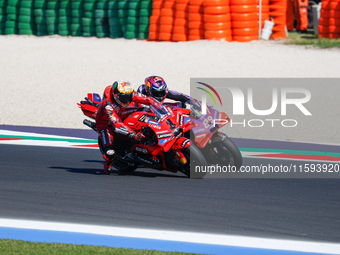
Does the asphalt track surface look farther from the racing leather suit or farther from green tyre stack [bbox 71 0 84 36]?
green tyre stack [bbox 71 0 84 36]

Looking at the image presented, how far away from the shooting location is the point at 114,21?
21.4 m

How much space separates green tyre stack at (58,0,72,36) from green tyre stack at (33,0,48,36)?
0.85 m

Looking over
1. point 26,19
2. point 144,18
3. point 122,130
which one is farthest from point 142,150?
point 26,19

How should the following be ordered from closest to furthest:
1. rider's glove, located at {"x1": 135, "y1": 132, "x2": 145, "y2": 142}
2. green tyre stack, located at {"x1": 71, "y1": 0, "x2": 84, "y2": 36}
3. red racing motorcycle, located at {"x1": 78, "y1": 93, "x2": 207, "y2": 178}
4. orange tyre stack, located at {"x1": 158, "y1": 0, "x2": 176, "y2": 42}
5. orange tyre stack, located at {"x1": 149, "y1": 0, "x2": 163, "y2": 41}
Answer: red racing motorcycle, located at {"x1": 78, "y1": 93, "x2": 207, "y2": 178} < rider's glove, located at {"x1": 135, "y1": 132, "x2": 145, "y2": 142} < orange tyre stack, located at {"x1": 158, "y1": 0, "x2": 176, "y2": 42} < orange tyre stack, located at {"x1": 149, "y1": 0, "x2": 163, "y2": 41} < green tyre stack, located at {"x1": 71, "y1": 0, "x2": 84, "y2": 36}

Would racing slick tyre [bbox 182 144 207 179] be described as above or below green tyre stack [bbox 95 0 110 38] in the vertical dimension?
below

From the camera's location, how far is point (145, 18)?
20297 mm

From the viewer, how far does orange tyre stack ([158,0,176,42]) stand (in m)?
18.9

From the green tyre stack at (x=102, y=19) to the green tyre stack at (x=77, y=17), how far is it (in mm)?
798

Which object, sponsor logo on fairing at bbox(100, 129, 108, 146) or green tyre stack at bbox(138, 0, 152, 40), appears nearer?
sponsor logo on fairing at bbox(100, 129, 108, 146)

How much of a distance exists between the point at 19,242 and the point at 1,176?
2.94 m

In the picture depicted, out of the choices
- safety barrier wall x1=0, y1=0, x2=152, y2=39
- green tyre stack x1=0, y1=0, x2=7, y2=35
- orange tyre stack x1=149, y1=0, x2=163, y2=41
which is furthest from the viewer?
green tyre stack x1=0, y1=0, x2=7, y2=35

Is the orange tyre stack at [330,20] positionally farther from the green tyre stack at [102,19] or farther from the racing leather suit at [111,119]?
the racing leather suit at [111,119]

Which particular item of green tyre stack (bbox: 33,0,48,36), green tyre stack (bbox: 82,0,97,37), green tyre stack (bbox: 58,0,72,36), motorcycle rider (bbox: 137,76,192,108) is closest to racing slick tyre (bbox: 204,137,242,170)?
motorcycle rider (bbox: 137,76,192,108)

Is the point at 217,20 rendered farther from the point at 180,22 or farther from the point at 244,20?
the point at 180,22
